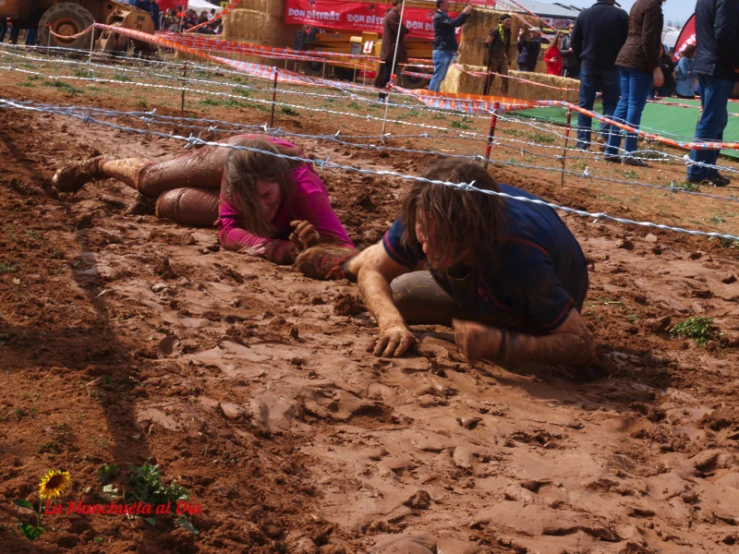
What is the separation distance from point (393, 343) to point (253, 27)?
74.0ft

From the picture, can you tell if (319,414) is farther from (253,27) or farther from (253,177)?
(253,27)

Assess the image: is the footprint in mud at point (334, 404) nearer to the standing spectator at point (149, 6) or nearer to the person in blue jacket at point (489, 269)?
the person in blue jacket at point (489, 269)

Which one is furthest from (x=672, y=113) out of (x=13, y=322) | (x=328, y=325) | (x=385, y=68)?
(x=13, y=322)

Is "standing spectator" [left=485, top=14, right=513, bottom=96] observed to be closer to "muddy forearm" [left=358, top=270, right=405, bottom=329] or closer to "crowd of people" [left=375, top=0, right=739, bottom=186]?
"crowd of people" [left=375, top=0, right=739, bottom=186]

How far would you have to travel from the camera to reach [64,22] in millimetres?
20641

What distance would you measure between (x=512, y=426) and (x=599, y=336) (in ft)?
5.19

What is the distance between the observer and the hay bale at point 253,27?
25.3m

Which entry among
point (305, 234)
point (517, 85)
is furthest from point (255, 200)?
point (517, 85)

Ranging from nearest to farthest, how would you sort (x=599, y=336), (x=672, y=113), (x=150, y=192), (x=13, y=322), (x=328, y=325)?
(x=13, y=322) → (x=328, y=325) → (x=599, y=336) → (x=150, y=192) → (x=672, y=113)

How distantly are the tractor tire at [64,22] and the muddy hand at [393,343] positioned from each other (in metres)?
18.2

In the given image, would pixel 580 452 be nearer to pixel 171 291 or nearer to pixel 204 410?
pixel 204 410

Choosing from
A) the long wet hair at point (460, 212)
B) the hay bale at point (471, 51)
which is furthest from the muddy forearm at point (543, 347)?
the hay bale at point (471, 51)

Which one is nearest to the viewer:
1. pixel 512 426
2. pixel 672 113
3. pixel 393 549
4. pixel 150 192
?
pixel 393 549

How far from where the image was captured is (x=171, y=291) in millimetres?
4902
